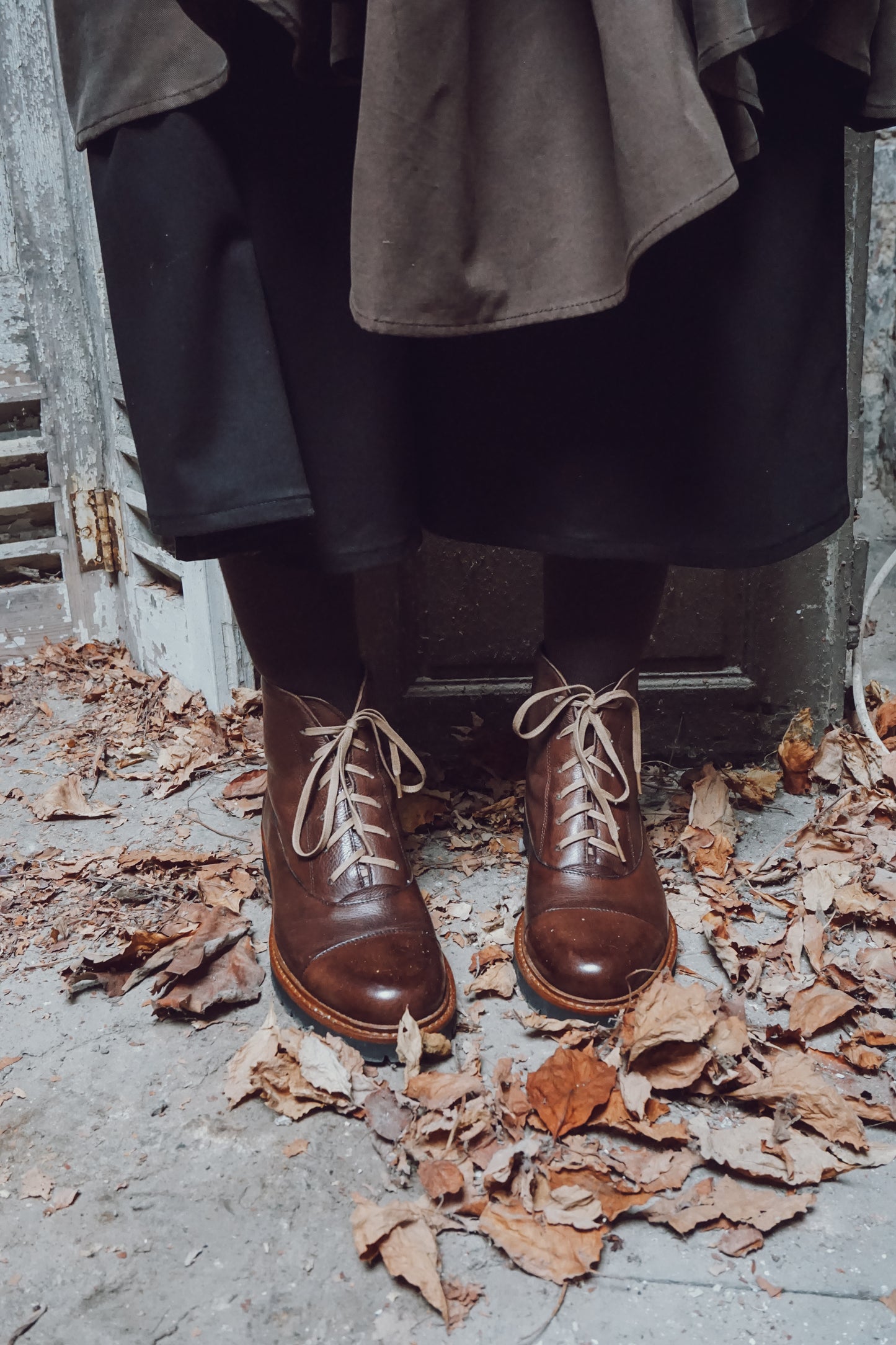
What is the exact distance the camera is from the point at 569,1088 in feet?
2.87

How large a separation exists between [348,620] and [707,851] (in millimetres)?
573

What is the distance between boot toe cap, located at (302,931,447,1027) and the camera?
925 millimetres

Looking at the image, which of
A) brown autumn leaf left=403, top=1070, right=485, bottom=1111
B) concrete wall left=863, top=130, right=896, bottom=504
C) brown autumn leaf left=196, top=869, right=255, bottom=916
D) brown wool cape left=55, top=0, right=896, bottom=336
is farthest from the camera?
concrete wall left=863, top=130, right=896, bottom=504

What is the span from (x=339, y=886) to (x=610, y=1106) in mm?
331

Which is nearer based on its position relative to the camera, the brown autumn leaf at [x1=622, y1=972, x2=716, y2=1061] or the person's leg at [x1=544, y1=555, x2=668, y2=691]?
the brown autumn leaf at [x1=622, y1=972, x2=716, y2=1061]

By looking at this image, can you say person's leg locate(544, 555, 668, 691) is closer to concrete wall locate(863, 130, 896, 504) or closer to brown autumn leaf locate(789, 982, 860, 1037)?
brown autumn leaf locate(789, 982, 860, 1037)

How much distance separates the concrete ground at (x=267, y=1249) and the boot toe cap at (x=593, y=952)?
7 cm

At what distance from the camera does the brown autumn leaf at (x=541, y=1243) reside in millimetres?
738

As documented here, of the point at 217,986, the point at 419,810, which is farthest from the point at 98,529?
the point at 217,986

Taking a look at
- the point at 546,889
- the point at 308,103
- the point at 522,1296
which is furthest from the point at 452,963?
the point at 308,103

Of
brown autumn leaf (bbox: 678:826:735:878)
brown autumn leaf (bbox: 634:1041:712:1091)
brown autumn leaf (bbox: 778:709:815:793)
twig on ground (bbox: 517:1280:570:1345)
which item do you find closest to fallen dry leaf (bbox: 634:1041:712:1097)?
brown autumn leaf (bbox: 634:1041:712:1091)

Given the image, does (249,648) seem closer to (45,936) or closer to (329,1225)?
(45,936)

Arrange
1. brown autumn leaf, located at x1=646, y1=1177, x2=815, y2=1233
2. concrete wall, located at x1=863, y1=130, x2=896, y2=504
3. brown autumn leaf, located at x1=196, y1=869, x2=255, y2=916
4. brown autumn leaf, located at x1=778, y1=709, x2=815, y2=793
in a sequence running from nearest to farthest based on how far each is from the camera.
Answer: brown autumn leaf, located at x1=646, y1=1177, x2=815, y2=1233 → brown autumn leaf, located at x1=196, y1=869, x2=255, y2=916 → brown autumn leaf, located at x1=778, y1=709, x2=815, y2=793 → concrete wall, located at x1=863, y1=130, x2=896, y2=504

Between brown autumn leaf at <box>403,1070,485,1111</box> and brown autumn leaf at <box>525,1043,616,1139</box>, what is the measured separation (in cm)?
5
